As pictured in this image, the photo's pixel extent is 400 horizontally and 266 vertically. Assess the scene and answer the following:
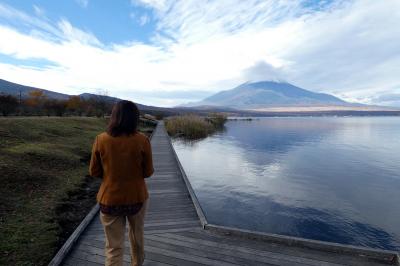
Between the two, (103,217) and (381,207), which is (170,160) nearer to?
(381,207)

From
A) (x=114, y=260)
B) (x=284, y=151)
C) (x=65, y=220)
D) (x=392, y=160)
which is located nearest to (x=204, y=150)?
(x=284, y=151)

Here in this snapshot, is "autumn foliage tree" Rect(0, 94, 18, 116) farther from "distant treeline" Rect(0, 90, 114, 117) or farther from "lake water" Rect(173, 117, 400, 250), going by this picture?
"lake water" Rect(173, 117, 400, 250)

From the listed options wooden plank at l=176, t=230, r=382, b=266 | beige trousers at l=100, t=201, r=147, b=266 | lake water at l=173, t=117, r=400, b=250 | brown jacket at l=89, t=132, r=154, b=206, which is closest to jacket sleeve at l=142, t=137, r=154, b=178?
brown jacket at l=89, t=132, r=154, b=206

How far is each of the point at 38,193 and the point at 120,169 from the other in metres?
6.74

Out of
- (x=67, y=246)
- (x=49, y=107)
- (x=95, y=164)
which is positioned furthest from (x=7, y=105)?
(x=95, y=164)

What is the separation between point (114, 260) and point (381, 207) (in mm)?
11404

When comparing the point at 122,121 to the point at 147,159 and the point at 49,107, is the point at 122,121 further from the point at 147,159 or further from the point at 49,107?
the point at 49,107

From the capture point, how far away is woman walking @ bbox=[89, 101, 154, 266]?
343 cm

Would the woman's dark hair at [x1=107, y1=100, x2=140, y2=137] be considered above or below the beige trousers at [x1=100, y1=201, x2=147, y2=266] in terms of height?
above

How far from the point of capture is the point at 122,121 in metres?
3.42

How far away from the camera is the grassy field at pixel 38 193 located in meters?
5.70

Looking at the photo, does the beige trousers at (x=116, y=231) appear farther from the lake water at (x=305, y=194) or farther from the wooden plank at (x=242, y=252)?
the lake water at (x=305, y=194)

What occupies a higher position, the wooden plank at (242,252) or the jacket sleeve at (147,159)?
the jacket sleeve at (147,159)

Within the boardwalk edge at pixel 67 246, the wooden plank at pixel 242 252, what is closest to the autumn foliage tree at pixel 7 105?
the boardwalk edge at pixel 67 246
